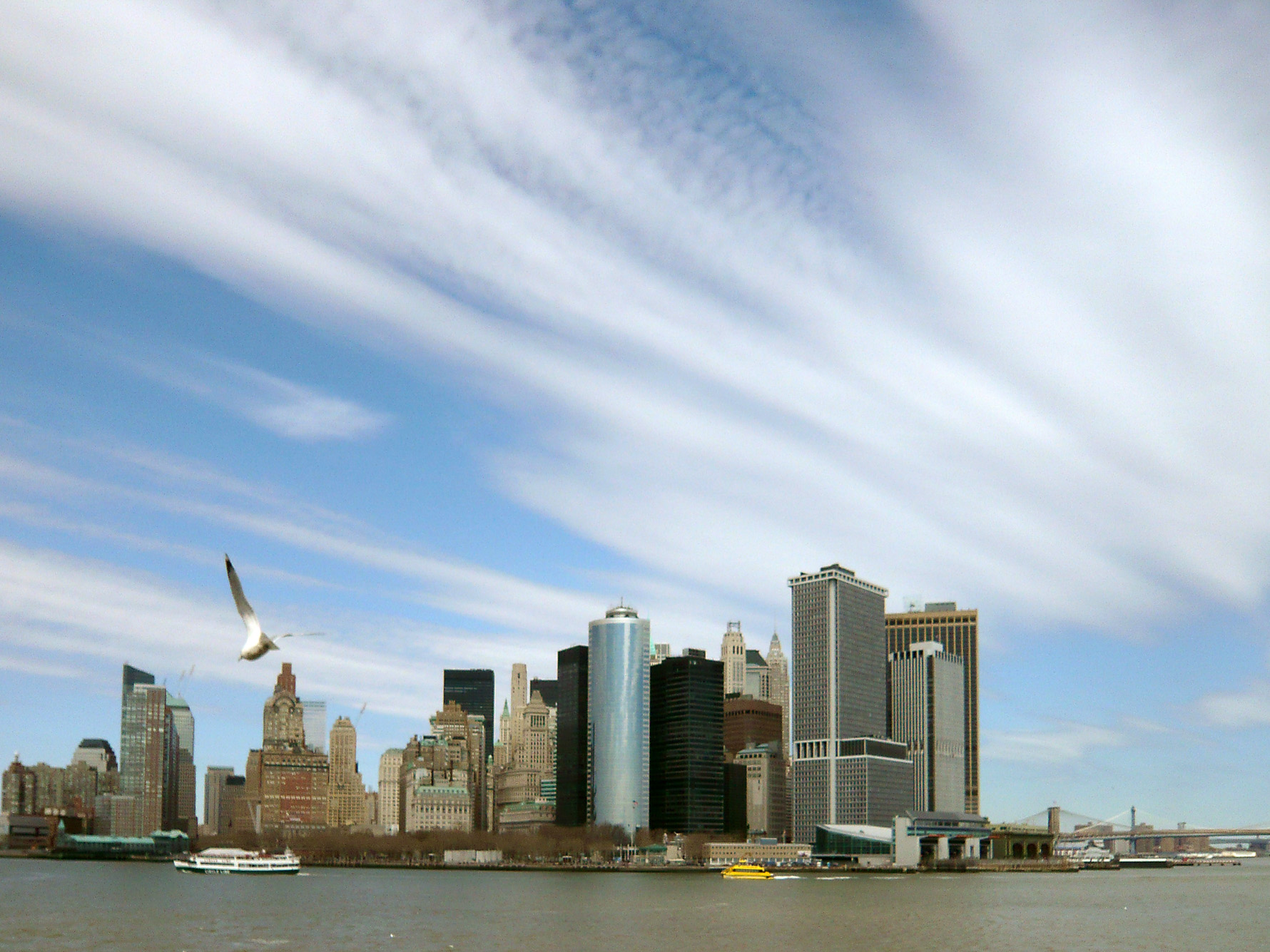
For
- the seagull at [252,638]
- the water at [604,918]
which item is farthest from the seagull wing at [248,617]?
the water at [604,918]

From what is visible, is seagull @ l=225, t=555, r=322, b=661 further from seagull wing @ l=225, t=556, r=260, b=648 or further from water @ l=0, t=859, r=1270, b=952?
water @ l=0, t=859, r=1270, b=952

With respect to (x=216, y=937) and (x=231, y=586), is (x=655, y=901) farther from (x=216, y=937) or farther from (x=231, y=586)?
(x=231, y=586)

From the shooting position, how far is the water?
9262 centimetres

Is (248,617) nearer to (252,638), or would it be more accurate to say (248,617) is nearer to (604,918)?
(252,638)

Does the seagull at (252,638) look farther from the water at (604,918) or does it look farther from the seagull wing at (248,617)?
the water at (604,918)

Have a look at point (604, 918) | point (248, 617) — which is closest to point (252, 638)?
point (248, 617)

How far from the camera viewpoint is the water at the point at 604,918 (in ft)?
304

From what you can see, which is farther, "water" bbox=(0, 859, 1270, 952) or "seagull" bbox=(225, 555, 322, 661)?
"water" bbox=(0, 859, 1270, 952)

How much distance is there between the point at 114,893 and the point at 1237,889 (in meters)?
153

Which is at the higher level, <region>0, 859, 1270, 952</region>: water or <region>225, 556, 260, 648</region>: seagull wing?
<region>225, 556, 260, 648</region>: seagull wing

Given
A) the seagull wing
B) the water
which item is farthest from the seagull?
the water

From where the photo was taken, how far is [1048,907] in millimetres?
139750

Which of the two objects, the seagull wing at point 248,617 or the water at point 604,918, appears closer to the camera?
the seagull wing at point 248,617

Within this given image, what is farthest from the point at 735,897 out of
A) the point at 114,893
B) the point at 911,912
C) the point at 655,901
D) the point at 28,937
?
the point at 28,937
